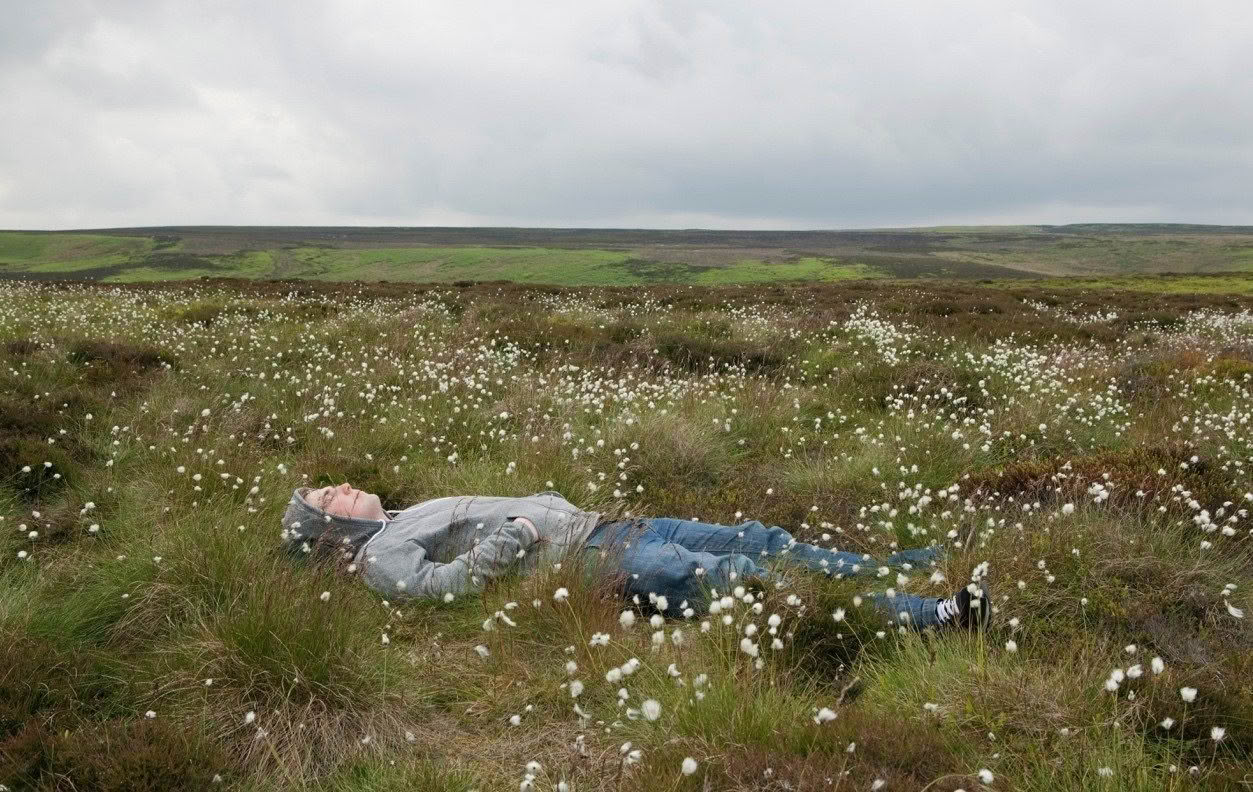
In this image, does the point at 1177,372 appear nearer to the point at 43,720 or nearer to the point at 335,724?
the point at 335,724

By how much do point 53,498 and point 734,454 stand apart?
19.2 ft

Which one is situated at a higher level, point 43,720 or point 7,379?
point 7,379

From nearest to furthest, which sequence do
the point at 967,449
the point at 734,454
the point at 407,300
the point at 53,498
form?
the point at 53,498 < the point at 967,449 < the point at 734,454 < the point at 407,300

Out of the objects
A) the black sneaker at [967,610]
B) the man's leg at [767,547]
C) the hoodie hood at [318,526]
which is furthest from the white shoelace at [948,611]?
the hoodie hood at [318,526]

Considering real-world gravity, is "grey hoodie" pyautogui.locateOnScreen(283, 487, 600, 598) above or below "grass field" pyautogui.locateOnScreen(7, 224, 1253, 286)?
below

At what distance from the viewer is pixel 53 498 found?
5.88m

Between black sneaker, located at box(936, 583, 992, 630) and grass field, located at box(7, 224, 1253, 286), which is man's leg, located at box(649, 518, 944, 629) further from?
grass field, located at box(7, 224, 1253, 286)

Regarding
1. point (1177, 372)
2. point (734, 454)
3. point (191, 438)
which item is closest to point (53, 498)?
point (191, 438)

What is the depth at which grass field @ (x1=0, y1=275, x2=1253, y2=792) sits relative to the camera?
2818 millimetres

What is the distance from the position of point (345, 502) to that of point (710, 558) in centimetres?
255

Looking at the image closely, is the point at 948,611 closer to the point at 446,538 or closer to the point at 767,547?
the point at 767,547

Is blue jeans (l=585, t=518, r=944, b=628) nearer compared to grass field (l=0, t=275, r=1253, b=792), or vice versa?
grass field (l=0, t=275, r=1253, b=792)

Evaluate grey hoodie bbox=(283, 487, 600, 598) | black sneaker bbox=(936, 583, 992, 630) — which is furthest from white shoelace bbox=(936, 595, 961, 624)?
grey hoodie bbox=(283, 487, 600, 598)

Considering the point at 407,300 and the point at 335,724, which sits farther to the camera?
the point at 407,300
